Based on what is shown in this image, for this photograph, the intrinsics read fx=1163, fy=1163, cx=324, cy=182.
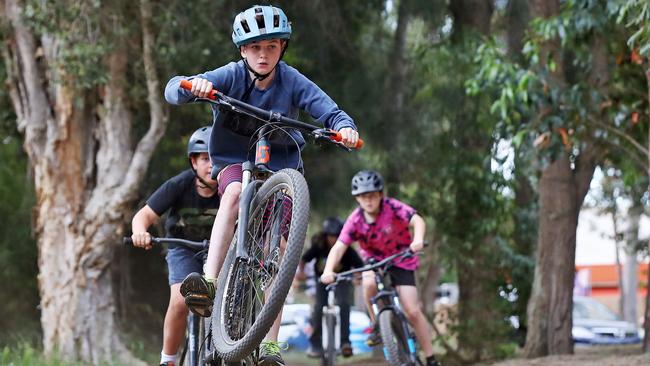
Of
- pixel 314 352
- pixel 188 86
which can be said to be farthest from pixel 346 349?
pixel 188 86

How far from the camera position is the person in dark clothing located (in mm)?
13797

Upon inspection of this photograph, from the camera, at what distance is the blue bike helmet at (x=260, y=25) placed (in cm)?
631

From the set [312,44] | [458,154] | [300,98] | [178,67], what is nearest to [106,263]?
[178,67]

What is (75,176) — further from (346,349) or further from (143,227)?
(143,227)

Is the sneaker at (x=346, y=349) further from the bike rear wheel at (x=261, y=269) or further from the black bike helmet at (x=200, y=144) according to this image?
the bike rear wheel at (x=261, y=269)

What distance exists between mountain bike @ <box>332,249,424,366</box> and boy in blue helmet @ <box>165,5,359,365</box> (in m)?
3.89

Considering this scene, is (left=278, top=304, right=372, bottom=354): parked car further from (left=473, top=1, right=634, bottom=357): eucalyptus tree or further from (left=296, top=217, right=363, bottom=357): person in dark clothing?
(left=473, top=1, right=634, bottom=357): eucalyptus tree

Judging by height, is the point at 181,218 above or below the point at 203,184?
below

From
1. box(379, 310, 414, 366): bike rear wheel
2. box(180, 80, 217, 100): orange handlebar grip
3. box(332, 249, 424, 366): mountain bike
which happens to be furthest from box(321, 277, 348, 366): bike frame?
box(180, 80, 217, 100): orange handlebar grip

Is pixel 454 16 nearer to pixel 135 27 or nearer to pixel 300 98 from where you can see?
pixel 135 27

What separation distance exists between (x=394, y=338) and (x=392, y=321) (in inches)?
6.8

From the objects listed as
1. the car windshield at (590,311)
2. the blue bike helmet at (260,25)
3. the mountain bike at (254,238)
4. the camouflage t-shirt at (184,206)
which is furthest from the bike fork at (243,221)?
the car windshield at (590,311)

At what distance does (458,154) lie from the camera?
17.5m

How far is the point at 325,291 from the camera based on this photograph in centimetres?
1433
